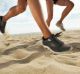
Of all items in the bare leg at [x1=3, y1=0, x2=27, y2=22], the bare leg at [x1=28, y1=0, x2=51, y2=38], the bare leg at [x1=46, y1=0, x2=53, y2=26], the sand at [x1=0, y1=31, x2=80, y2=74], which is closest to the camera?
the sand at [x1=0, y1=31, x2=80, y2=74]

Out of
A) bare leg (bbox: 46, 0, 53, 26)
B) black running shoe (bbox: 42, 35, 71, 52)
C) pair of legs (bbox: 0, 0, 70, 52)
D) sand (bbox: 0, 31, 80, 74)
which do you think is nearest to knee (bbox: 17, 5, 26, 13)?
sand (bbox: 0, 31, 80, 74)

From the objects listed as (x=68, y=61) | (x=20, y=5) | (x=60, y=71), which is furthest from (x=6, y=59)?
(x=20, y=5)

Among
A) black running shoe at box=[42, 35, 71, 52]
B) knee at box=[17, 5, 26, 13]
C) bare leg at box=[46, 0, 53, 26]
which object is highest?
knee at box=[17, 5, 26, 13]

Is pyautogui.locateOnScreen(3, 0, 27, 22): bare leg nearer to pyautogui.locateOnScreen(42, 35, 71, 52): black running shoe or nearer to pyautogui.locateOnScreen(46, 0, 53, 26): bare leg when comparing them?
→ pyautogui.locateOnScreen(42, 35, 71, 52): black running shoe

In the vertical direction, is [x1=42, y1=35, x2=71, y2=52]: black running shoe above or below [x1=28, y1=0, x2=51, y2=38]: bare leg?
below

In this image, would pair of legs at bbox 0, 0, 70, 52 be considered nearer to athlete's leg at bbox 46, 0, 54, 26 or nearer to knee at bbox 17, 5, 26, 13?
knee at bbox 17, 5, 26, 13

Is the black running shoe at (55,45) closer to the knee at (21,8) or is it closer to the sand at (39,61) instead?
the sand at (39,61)

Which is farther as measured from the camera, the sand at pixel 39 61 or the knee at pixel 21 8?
the knee at pixel 21 8

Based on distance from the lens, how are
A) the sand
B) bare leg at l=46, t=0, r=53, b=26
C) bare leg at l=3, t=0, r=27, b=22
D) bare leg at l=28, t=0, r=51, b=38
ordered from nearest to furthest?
the sand
bare leg at l=28, t=0, r=51, b=38
bare leg at l=3, t=0, r=27, b=22
bare leg at l=46, t=0, r=53, b=26

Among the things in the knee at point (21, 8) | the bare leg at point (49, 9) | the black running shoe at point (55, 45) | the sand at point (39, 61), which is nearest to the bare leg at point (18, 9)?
the knee at point (21, 8)

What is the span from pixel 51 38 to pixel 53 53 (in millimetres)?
210

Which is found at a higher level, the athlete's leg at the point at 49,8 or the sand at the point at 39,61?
the athlete's leg at the point at 49,8

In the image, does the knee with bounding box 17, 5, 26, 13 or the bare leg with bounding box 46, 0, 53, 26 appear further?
the bare leg with bounding box 46, 0, 53, 26

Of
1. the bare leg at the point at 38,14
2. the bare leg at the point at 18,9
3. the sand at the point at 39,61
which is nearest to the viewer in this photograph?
the sand at the point at 39,61
